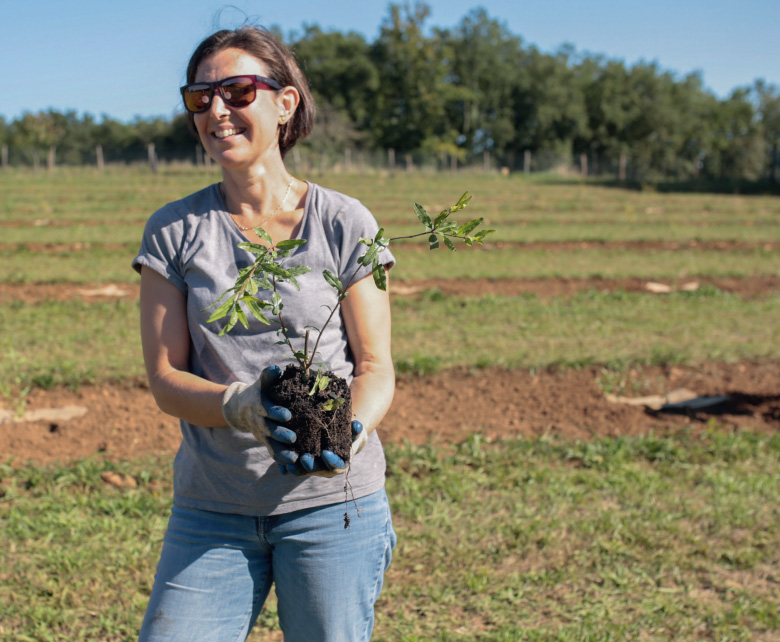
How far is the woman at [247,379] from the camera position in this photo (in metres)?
1.78

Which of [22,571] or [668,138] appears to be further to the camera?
[668,138]

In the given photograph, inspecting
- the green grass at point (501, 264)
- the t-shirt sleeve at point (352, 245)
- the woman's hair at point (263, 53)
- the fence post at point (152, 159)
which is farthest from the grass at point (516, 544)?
the fence post at point (152, 159)

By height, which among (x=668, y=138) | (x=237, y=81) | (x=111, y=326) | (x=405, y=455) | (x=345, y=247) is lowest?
(x=405, y=455)

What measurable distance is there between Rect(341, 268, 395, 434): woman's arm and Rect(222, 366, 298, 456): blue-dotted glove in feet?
0.97

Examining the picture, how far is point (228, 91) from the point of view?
6.22ft

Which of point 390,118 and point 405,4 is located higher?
point 405,4

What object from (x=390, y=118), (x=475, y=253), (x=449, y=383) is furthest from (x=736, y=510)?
(x=390, y=118)

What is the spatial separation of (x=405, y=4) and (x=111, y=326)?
50212 mm

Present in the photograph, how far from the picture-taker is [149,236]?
192 centimetres

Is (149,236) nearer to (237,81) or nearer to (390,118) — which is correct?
(237,81)

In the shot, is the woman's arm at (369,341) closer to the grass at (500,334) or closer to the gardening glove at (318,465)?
the gardening glove at (318,465)

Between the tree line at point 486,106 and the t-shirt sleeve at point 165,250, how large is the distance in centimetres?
4709

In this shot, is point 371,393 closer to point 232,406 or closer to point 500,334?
point 232,406

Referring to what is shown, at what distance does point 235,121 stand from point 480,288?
277 inches
